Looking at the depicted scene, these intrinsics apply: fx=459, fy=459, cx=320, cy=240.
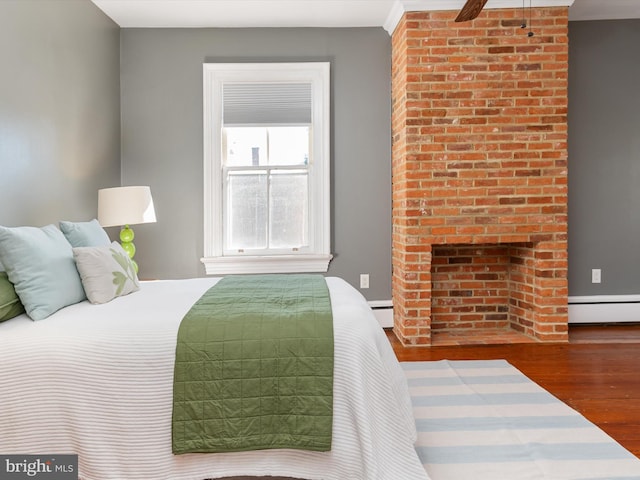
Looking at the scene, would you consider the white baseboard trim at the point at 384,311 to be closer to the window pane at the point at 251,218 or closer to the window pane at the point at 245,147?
the window pane at the point at 251,218

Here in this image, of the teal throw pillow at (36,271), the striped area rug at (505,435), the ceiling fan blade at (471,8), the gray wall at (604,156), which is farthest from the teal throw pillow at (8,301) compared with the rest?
the gray wall at (604,156)

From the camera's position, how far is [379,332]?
6.04 feet

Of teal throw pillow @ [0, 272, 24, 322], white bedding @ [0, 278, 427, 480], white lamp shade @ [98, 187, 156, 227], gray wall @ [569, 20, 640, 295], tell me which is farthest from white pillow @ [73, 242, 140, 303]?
gray wall @ [569, 20, 640, 295]

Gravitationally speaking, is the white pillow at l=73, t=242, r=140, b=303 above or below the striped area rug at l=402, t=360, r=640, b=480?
above

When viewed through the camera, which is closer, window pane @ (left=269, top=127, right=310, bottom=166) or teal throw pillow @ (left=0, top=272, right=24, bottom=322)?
teal throw pillow @ (left=0, top=272, right=24, bottom=322)

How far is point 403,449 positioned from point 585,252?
3.23m

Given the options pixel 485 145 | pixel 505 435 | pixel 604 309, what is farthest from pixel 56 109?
pixel 604 309

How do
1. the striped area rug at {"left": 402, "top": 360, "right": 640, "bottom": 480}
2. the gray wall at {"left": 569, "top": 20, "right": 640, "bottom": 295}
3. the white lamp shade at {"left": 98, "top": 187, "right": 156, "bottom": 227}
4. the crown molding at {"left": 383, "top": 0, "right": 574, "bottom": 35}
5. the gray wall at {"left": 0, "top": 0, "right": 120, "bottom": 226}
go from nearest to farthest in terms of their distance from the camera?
the striped area rug at {"left": 402, "top": 360, "right": 640, "bottom": 480} → the gray wall at {"left": 0, "top": 0, "right": 120, "bottom": 226} → the white lamp shade at {"left": 98, "top": 187, "right": 156, "bottom": 227} → the crown molding at {"left": 383, "top": 0, "right": 574, "bottom": 35} → the gray wall at {"left": 569, "top": 20, "right": 640, "bottom": 295}

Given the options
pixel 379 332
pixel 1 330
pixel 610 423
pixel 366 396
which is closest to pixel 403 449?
pixel 366 396

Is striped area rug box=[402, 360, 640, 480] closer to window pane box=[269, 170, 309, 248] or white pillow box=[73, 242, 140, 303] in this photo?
white pillow box=[73, 242, 140, 303]

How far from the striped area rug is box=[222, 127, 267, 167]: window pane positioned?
7.45ft

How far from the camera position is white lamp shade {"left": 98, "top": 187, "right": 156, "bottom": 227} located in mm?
3227

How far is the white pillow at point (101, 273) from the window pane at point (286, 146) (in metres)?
1.98

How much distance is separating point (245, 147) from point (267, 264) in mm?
1040
